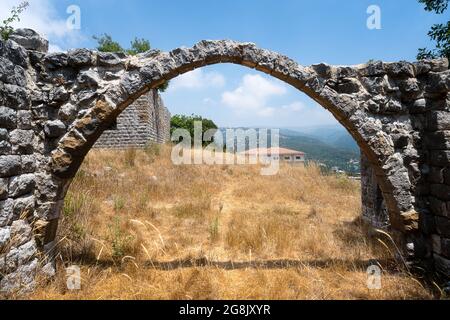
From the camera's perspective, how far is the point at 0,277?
2.77m

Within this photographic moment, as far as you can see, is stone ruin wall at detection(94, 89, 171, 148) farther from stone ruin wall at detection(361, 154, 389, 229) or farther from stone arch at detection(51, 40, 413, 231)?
stone ruin wall at detection(361, 154, 389, 229)

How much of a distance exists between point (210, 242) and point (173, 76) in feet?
9.16

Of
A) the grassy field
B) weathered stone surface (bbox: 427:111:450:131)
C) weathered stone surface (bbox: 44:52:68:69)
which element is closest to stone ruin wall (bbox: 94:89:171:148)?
the grassy field

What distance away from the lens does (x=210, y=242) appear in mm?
5051

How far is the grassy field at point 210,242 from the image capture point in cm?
329

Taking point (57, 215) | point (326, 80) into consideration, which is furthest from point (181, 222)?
point (326, 80)

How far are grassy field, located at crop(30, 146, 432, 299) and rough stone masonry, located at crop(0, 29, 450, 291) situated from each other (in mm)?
642

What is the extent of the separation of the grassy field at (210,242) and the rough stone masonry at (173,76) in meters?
0.64

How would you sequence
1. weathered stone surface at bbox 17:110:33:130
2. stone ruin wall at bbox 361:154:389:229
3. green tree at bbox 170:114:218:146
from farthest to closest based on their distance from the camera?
green tree at bbox 170:114:218:146 → stone ruin wall at bbox 361:154:389:229 → weathered stone surface at bbox 17:110:33:130

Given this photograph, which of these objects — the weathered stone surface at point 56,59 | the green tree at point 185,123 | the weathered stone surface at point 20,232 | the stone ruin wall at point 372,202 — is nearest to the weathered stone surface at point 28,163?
the weathered stone surface at point 20,232

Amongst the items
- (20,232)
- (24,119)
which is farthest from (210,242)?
(24,119)

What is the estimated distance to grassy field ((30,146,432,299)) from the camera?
329 centimetres

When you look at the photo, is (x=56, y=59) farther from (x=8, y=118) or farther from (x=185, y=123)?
(x=185, y=123)

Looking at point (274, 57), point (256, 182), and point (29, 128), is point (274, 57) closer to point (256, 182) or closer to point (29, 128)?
point (29, 128)
